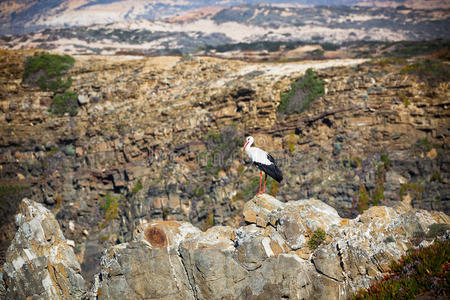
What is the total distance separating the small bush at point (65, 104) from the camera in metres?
33.2

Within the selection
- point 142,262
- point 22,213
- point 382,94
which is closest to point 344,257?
point 142,262

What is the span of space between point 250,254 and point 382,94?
2049cm

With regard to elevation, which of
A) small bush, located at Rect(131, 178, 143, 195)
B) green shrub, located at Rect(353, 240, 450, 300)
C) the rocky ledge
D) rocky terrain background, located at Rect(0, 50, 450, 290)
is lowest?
small bush, located at Rect(131, 178, 143, 195)

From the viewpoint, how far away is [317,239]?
10.2 metres

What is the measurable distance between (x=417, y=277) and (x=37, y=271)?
12912mm

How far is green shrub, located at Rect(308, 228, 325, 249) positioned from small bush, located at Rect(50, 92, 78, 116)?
29.0 meters

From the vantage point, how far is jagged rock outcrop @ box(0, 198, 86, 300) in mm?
13180

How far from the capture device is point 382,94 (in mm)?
26109

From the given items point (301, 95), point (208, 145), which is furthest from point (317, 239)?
point (301, 95)

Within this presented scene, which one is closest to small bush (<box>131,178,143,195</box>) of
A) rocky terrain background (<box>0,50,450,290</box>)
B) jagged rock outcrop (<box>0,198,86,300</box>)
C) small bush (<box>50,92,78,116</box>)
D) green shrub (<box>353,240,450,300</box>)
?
rocky terrain background (<box>0,50,450,290</box>)

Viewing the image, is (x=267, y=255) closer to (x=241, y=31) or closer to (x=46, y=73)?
(x=46, y=73)

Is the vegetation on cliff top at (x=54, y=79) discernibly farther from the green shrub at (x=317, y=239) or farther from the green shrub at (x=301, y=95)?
the green shrub at (x=317, y=239)

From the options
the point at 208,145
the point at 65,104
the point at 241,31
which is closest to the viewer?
the point at 208,145

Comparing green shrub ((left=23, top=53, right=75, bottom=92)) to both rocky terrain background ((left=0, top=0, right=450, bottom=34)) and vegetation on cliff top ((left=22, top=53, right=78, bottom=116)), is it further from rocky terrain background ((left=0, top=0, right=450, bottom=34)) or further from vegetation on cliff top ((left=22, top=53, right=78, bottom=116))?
rocky terrain background ((left=0, top=0, right=450, bottom=34))
